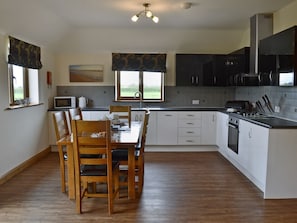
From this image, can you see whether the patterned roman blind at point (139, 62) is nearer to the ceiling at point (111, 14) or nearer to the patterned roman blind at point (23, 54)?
the ceiling at point (111, 14)

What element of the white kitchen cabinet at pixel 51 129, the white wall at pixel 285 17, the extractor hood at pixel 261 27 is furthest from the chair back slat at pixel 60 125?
the white wall at pixel 285 17

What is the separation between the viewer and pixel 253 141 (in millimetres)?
3879

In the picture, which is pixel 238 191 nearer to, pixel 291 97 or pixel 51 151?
pixel 291 97

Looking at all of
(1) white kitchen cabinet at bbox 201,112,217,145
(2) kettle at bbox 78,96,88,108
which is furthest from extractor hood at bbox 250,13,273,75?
(2) kettle at bbox 78,96,88,108

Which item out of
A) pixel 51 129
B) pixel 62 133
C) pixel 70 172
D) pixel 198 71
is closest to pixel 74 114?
pixel 62 133

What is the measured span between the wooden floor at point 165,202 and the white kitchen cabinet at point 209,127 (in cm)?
133

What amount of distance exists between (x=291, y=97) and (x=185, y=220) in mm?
2396

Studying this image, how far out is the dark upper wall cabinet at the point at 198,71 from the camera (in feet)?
19.5

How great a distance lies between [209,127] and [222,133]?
0.46 metres

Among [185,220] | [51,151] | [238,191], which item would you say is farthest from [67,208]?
[51,151]

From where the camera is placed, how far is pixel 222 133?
17.8 feet

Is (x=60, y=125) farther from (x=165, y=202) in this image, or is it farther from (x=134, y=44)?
(x=134, y=44)

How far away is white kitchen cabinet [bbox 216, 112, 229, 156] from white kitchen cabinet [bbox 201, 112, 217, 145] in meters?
0.11

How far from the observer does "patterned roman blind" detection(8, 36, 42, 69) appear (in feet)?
13.5
